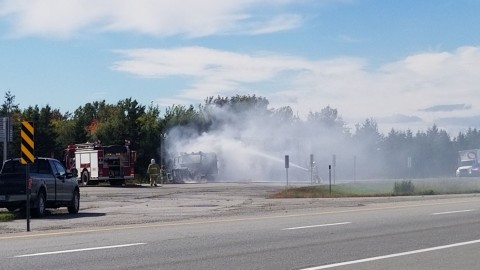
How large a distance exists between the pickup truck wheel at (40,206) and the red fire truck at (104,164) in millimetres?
29611

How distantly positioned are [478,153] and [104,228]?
69.0m

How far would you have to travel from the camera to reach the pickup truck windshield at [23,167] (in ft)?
83.3

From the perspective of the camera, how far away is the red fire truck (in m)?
54.6

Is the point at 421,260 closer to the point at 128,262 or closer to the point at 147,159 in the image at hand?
the point at 128,262

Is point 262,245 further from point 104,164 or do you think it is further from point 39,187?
point 104,164

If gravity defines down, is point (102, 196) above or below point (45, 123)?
below

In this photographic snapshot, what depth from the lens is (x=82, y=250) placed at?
1425 centimetres

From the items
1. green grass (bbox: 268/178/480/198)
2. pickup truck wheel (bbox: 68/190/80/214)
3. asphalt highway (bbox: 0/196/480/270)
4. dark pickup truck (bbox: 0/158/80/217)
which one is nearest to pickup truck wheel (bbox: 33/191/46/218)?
dark pickup truck (bbox: 0/158/80/217)

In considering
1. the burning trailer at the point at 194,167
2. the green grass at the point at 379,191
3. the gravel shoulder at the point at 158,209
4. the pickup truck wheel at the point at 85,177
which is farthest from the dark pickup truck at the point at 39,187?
the burning trailer at the point at 194,167

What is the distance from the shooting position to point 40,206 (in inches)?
974

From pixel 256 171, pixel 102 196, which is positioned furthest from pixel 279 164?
pixel 102 196

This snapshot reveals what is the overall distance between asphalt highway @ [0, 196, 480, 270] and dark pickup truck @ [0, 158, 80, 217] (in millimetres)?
5617

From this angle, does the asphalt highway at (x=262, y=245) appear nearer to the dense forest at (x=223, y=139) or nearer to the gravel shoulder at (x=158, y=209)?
the gravel shoulder at (x=158, y=209)

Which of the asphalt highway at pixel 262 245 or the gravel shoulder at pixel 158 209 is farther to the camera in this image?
the gravel shoulder at pixel 158 209
